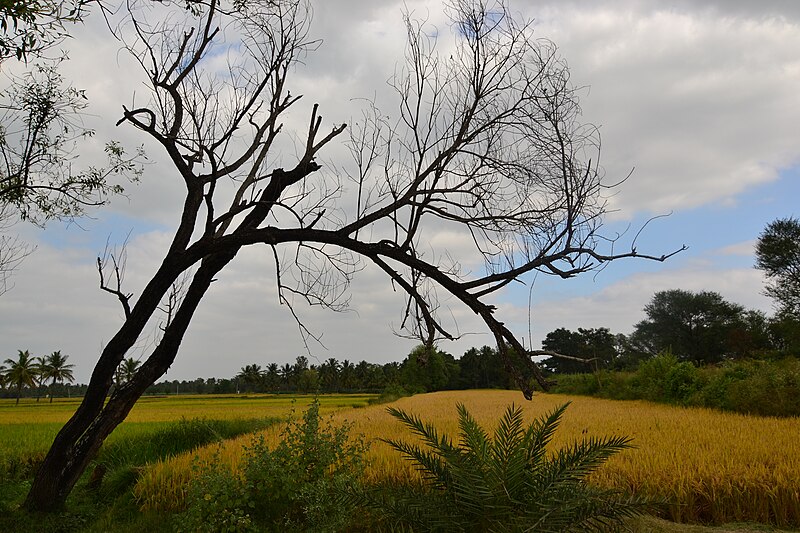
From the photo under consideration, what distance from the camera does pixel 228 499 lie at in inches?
230

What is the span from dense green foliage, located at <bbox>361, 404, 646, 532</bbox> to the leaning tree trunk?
3559 millimetres

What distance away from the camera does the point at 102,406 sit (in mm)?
7184

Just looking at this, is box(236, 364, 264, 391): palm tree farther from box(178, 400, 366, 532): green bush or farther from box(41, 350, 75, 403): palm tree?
box(178, 400, 366, 532): green bush

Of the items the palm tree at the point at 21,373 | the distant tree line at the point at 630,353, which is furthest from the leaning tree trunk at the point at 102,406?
the palm tree at the point at 21,373

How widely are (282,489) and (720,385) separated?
51.9ft

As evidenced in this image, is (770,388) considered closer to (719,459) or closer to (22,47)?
(719,459)

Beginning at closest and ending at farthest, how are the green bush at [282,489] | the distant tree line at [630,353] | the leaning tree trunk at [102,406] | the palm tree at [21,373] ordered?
the green bush at [282,489] < the leaning tree trunk at [102,406] < the distant tree line at [630,353] < the palm tree at [21,373]

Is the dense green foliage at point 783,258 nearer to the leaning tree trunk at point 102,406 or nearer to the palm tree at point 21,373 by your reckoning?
the leaning tree trunk at point 102,406

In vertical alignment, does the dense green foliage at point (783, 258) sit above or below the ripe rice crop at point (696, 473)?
above

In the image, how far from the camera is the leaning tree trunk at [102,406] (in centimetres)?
695

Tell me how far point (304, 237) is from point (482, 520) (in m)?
3.71

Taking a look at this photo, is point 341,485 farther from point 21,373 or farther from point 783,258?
point 21,373

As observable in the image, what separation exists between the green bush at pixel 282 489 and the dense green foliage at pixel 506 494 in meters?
0.67

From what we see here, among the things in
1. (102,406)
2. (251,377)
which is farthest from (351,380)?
(102,406)
